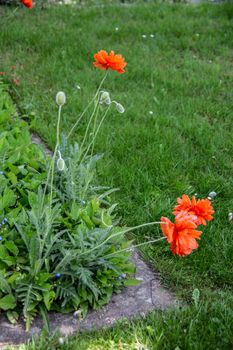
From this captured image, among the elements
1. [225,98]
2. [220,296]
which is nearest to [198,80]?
[225,98]

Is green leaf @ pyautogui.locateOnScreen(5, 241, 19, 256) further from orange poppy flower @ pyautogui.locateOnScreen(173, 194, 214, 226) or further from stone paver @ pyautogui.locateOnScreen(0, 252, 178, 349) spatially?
orange poppy flower @ pyautogui.locateOnScreen(173, 194, 214, 226)

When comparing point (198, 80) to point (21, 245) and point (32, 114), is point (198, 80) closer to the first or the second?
point (32, 114)

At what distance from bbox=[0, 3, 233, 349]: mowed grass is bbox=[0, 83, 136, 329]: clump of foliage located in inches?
9.5

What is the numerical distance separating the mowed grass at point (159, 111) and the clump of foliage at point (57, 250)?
0.24 meters

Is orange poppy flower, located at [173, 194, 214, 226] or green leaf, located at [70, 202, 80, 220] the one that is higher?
orange poppy flower, located at [173, 194, 214, 226]

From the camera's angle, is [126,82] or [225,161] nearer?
[225,161]

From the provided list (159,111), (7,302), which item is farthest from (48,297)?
(159,111)

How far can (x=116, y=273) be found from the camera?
2.63 meters

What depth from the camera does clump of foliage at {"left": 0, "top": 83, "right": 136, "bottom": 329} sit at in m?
2.47

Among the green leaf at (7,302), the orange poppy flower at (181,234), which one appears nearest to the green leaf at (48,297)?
the green leaf at (7,302)

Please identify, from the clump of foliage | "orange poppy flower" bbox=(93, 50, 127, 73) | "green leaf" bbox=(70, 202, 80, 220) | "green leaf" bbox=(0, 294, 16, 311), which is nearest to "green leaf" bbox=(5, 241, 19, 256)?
the clump of foliage

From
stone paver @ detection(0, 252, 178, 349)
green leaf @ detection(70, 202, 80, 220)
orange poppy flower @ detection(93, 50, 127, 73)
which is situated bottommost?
stone paver @ detection(0, 252, 178, 349)

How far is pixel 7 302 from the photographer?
2.43 metres

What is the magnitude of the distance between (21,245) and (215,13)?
5538 millimetres
